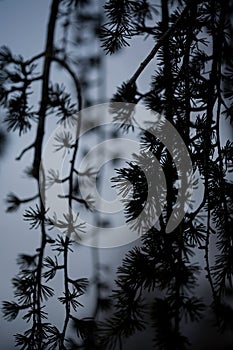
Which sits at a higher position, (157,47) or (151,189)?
(157,47)

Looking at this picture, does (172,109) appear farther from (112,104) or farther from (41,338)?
(41,338)

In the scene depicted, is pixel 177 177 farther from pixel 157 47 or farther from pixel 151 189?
pixel 157 47

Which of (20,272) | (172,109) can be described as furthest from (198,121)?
(20,272)

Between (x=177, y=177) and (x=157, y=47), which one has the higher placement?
(x=157, y=47)

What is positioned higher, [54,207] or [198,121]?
[198,121]

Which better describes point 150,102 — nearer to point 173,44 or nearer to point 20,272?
point 173,44

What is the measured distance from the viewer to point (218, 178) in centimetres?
50

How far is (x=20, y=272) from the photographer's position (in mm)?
502

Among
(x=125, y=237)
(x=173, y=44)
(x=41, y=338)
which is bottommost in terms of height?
(x=41, y=338)

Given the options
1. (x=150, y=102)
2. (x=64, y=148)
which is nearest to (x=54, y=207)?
(x=64, y=148)

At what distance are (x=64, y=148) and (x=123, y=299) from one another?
201 millimetres

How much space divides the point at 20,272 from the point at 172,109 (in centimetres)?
27

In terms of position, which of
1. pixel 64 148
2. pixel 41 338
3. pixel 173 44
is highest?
pixel 173 44

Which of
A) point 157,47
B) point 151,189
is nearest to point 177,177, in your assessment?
point 151,189
